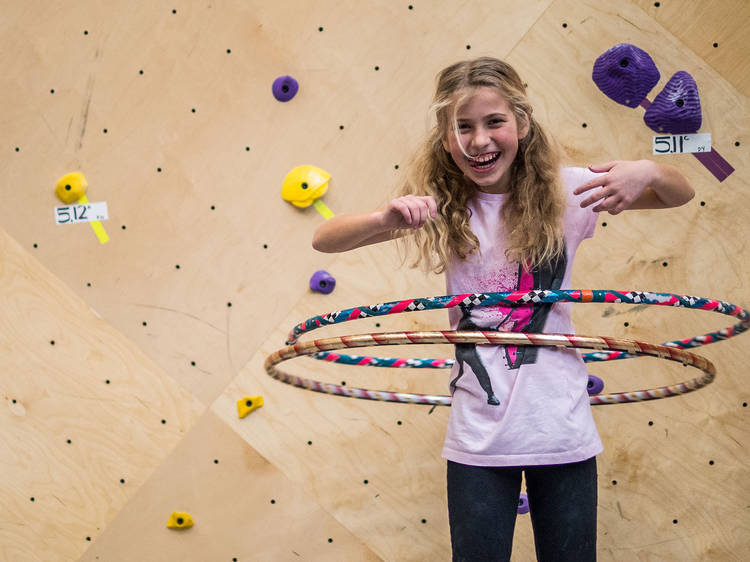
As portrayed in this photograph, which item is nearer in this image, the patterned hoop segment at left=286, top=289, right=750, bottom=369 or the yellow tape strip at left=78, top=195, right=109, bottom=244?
the patterned hoop segment at left=286, top=289, right=750, bottom=369

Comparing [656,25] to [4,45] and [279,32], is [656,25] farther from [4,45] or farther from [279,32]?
[4,45]

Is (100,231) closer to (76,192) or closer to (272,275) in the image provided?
(76,192)

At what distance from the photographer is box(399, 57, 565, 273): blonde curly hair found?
1529 millimetres

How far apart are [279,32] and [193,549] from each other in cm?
169

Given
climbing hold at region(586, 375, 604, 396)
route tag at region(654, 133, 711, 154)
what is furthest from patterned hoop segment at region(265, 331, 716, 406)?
route tag at region(654, 133, 711, 154)

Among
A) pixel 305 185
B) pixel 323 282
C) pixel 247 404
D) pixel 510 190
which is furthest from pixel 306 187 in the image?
pixel 510 190

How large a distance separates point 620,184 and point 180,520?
1.85 meters

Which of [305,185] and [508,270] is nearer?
[508,270]

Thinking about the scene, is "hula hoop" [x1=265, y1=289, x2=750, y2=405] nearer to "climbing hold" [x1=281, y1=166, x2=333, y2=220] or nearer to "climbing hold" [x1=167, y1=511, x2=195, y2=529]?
"climbing hold" [x1=281, y1=166, x2=333, y2=220]

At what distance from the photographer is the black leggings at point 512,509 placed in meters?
1.46

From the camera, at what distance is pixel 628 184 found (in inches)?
55.3

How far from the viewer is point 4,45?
2.61 meters

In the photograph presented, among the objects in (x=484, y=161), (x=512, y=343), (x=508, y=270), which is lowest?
(x=512, y=343)

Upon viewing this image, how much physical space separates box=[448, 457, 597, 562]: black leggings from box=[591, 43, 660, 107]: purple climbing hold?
1.28 m
